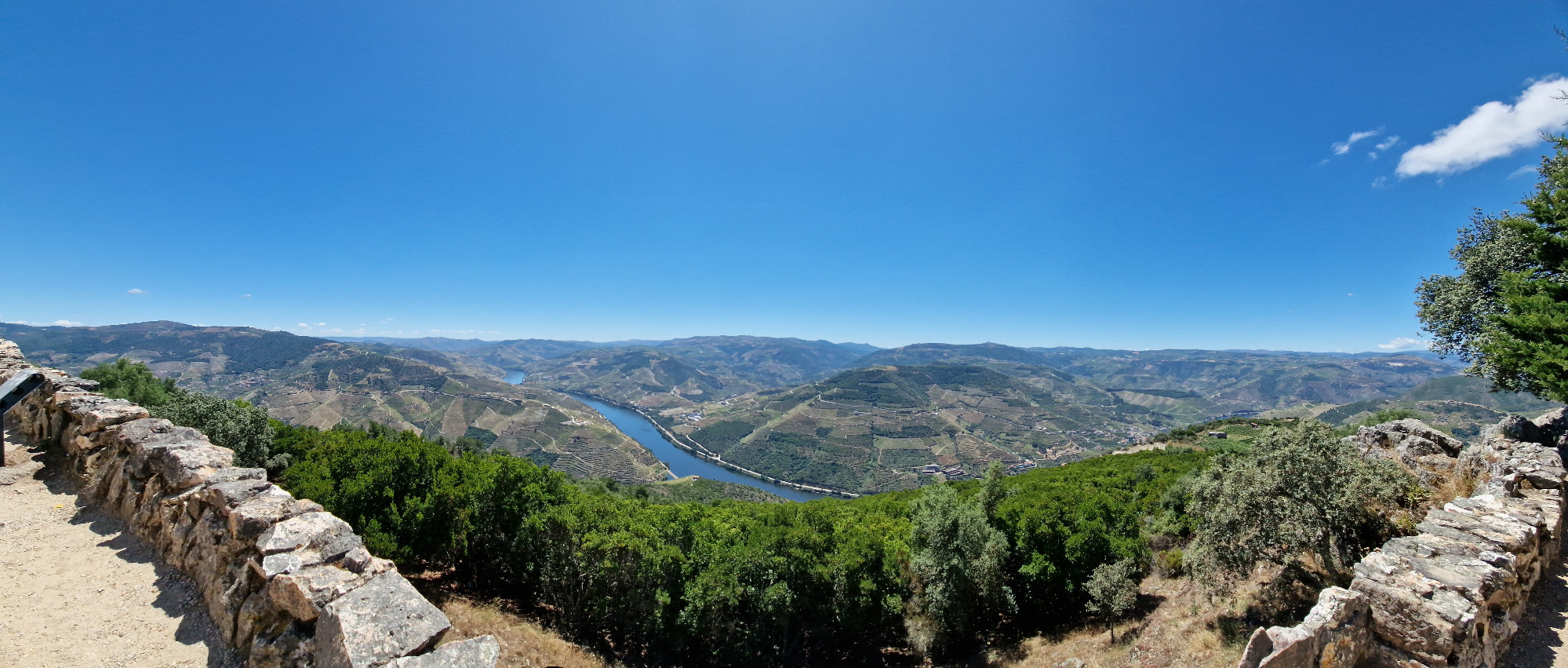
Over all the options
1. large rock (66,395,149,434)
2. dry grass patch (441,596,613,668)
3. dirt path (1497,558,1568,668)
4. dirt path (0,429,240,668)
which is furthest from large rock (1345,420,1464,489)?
large rock (66,395,149,434)

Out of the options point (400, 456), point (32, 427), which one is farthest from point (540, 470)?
point (32, 427)

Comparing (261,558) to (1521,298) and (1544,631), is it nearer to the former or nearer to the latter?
(1544,631)

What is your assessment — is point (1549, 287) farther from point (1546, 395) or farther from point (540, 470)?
point (540, 470)

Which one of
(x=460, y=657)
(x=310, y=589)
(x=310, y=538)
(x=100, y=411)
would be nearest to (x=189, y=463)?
(x=310, y=538)

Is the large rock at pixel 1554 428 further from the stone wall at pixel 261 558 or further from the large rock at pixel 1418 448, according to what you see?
the stone wall at pixel 261 558

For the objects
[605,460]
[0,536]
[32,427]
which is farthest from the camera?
[605,460]

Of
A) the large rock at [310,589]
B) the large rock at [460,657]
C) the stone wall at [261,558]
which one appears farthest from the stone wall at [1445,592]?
the large rock at [310,589]

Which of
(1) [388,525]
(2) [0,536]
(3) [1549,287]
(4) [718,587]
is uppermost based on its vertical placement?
(3) [1549,287]
